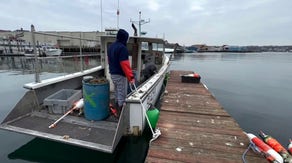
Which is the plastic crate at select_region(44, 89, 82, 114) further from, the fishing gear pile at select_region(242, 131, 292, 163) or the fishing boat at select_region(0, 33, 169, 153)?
the fishing gear pile at select_region(242, 131, 292, 163)

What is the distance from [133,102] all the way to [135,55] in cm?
238

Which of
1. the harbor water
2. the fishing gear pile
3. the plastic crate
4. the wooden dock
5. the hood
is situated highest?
the hood

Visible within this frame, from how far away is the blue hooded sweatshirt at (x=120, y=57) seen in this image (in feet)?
8.96

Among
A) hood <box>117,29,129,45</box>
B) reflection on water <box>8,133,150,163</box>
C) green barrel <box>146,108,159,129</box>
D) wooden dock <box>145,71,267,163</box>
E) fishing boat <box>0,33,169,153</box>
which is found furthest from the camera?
green barrel <box>146,108,159,129</box>

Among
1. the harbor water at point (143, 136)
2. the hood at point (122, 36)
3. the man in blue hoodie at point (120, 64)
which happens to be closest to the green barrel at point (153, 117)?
the harbor water at point (143, 136)

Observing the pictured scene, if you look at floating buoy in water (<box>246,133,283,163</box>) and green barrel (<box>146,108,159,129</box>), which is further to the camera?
green barrel (<box>146,108,159,129</box>)

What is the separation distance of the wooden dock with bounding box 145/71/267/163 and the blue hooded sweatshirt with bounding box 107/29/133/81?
1158 mm

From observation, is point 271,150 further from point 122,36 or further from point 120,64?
point 122,36

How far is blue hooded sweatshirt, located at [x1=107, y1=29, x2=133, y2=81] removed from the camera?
273 cm

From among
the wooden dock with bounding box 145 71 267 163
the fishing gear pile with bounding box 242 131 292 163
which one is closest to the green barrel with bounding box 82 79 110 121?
the wooden dock with bounding box 145 71 267 163

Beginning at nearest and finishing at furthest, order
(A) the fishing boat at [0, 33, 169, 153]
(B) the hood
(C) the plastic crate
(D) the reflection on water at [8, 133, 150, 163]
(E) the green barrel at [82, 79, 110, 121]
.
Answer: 1. (A) the fishing boat at [0, 33, 169, 153]
2. (D) the reflection on water at [8, 133, 150, 163]
3. (E) the green barrel at [82, 79, 110, 121]
4. (B) the hood
5. (C) the plastic crate

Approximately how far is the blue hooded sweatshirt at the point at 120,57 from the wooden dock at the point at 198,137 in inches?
45.6

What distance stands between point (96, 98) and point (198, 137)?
1.81 metres

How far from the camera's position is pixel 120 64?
279 centimetres
